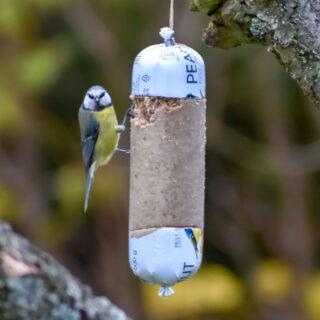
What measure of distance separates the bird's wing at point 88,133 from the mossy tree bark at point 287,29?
1157 mm

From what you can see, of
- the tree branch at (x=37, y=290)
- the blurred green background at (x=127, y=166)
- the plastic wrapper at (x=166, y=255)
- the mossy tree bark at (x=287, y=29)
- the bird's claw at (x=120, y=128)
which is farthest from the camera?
the blurred green background at (x=127, y=166)

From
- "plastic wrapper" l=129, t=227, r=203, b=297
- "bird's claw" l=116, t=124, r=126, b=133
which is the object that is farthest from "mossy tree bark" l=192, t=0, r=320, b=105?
"bird's claw" l=116, t=124, r=126, b=133

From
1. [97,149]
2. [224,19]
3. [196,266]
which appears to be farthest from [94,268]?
[224,19]

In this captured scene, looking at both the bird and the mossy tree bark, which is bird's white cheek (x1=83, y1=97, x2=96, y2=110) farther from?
the mossy tree bark

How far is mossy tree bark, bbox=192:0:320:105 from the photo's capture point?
224 centimetres

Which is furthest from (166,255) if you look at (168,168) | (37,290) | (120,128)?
(120,128)

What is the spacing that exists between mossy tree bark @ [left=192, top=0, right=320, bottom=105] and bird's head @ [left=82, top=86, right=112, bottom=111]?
105cm

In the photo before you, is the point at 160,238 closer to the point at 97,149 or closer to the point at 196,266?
the point at 196,266

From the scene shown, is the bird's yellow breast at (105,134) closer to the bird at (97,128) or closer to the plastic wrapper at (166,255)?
the bird at (97,128)

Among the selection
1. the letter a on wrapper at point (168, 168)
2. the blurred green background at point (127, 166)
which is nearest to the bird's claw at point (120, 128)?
the letter a on wrapper at point (168, 168)

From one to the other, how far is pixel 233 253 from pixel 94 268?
52.5 inches

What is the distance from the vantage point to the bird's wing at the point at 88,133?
134 inches

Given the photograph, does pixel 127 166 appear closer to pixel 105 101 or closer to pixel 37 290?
pixel 105 101

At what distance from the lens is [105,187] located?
6.23m
